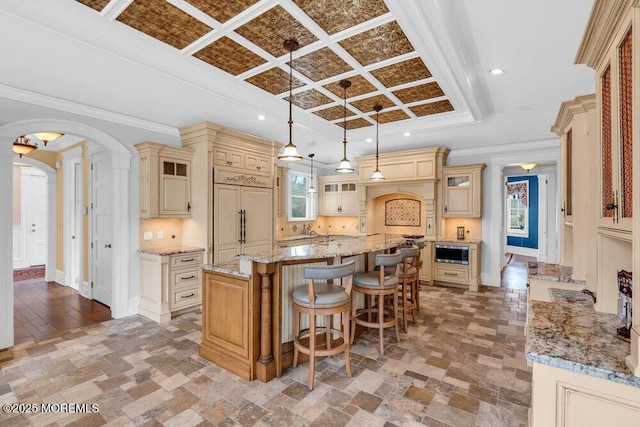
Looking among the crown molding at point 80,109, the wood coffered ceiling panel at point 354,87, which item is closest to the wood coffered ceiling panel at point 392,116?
the wood coffered ceiling panel at point 354,87

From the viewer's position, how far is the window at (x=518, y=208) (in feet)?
32.3

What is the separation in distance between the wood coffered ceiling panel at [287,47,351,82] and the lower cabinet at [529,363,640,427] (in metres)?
2.92

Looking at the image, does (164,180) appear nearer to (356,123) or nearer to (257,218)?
(257,218)

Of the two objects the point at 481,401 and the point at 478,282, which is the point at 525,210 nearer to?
the point at 478,282

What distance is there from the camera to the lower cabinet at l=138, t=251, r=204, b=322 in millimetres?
4133

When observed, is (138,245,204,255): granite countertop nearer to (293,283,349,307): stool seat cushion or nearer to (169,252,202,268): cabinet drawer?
(169,252,202,268): cabinet drawer

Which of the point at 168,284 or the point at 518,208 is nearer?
the point at 168,284

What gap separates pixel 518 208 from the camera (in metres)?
10.3

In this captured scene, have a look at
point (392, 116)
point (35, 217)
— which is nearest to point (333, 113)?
point (392, 116)

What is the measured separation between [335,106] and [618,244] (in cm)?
350

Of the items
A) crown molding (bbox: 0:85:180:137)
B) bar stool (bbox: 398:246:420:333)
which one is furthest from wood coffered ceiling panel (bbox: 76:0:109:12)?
bar stool (bbox: 398:246:420:333)

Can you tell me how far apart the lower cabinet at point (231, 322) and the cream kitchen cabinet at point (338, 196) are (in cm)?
495

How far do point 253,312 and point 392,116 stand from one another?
3.62m

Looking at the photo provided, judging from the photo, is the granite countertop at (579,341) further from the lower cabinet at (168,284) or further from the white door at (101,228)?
the white door at (101,228)
